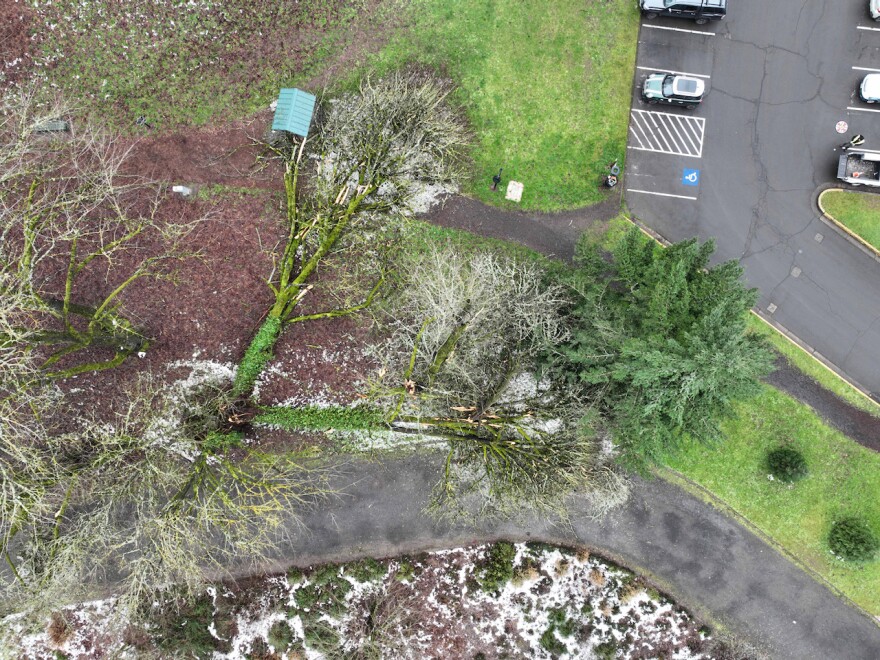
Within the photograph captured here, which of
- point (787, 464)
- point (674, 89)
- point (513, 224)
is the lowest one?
point (787, 464)

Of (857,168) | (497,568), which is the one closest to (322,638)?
(497,568)

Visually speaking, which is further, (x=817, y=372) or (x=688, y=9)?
(x=817, y=372)

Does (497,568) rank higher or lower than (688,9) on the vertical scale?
lower

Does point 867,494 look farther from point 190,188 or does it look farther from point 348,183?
point 190,188

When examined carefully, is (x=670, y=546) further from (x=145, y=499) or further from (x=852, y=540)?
(x=145, y=499)

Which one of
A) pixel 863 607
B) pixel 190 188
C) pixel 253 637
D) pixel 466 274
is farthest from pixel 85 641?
pixel 863 607
